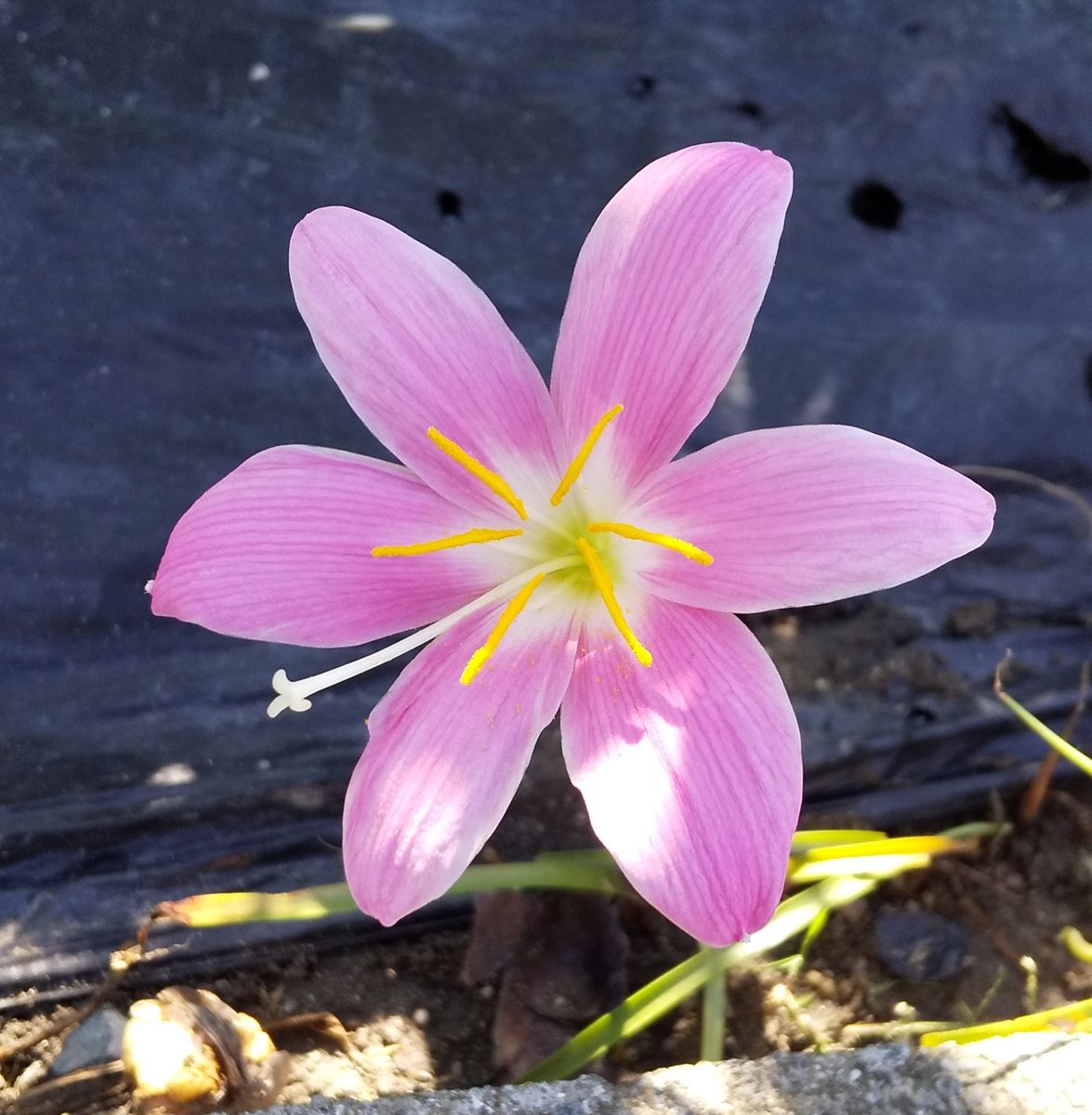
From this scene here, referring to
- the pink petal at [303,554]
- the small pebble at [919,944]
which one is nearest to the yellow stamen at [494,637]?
the pink petal at [303,554]

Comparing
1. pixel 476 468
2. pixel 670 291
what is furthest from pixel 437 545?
pixel 670 291

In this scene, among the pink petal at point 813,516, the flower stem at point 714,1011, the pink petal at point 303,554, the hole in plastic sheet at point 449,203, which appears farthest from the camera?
the hole in plastic sheet at point 449,203

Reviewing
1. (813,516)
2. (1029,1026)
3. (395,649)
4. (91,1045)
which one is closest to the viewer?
(813,516)

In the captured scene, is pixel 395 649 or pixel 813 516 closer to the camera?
pixel 813 516

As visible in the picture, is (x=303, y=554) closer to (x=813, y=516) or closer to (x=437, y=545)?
(x=437, y=545)

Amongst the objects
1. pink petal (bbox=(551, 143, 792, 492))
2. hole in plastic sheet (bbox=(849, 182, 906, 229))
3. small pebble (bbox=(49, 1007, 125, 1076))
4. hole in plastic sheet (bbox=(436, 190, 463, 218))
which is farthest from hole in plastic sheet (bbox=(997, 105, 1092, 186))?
small pebble (bbox=(49, 1007, 125, 1076))

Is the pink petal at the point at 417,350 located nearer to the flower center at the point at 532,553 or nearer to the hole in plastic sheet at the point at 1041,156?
the flower center at the point at 532,553

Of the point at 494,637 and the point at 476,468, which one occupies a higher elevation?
the point at 476,468

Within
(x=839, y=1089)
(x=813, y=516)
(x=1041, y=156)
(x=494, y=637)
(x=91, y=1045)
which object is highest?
(x=1041, y=156)
